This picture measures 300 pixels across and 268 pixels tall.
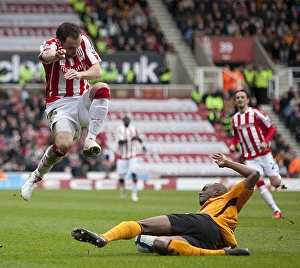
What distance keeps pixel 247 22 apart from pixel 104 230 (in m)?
28.1

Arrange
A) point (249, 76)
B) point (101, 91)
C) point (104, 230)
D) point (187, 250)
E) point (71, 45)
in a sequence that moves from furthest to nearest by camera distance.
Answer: point (249, 76), point (104, 230), point (101, 91), point (71, 45), point (187, 250)

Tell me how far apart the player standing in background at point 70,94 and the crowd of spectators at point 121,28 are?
2471 cm

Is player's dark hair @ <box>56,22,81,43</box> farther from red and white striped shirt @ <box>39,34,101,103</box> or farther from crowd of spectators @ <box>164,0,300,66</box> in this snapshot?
crowd of spectators @ <box>164,0,300,66</box>

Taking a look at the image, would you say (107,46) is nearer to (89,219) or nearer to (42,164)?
(89,219)

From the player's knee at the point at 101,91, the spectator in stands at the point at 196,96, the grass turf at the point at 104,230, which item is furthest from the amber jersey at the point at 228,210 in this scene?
the spectator in stands at the point at 196,96

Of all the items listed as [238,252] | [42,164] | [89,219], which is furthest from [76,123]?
[89,219]

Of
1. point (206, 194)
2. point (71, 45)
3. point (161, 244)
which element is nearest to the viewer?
point (161, 244)

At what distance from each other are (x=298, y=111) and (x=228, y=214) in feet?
84.0

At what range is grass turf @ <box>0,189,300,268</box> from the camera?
8695 mm

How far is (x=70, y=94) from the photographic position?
10.7 m

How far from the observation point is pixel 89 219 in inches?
597

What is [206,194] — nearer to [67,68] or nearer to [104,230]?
[67,68]

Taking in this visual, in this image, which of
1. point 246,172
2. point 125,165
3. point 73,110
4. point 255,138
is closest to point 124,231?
point 246,172

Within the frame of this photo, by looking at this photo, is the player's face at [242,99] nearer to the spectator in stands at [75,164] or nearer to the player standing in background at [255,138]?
the player standing in background at [255,138]
